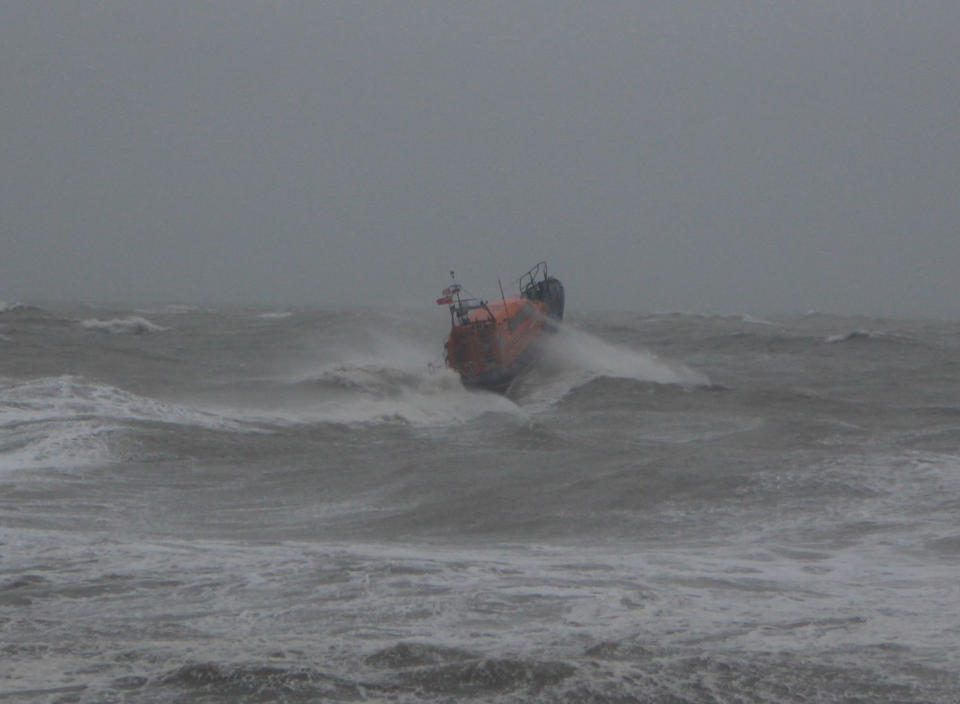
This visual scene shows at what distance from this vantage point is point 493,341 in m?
24.1

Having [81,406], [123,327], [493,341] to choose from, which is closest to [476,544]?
[81,406]

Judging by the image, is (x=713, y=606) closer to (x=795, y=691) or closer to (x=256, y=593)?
(x=795, y=691)

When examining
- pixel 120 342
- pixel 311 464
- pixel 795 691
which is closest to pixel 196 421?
pixel 311 464

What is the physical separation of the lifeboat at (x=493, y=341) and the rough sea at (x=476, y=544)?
738 millimetres

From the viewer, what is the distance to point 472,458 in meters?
15.0

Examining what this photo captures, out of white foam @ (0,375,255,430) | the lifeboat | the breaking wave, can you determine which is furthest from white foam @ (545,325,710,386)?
the breaking wave

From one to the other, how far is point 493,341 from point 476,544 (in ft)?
47.4

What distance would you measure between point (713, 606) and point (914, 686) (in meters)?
1.81

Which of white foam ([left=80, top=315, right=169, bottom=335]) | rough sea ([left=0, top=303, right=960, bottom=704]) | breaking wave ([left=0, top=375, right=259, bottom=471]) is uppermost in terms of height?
white foam ([left=80, top=315, right=169, bottom=335])

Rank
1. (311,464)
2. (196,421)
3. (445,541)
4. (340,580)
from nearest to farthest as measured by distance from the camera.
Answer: (340,580) < (445,541) < (311,464) < (196,421)

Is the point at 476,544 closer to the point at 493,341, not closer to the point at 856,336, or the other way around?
the point at 493,341

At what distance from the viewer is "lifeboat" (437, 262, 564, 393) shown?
77.4 feet

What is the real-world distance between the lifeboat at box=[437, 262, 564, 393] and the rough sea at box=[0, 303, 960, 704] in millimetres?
738

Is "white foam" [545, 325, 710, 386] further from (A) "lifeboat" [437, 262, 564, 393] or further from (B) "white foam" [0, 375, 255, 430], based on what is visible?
(B) "white foam" [0, 375, 255, 430]
